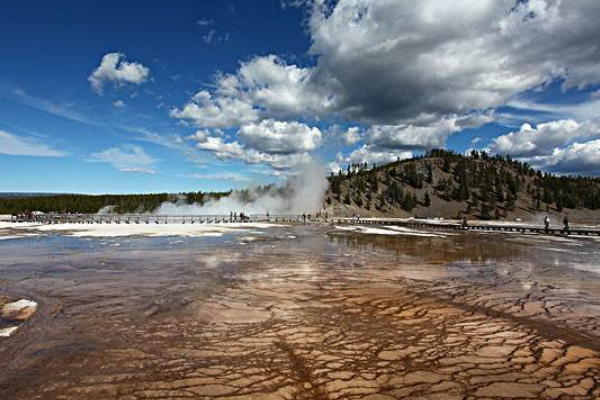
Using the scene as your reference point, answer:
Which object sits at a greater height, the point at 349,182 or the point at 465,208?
the point at 349,182

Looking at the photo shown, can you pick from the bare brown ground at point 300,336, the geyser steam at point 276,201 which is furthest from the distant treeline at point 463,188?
the bare brown ground at point 300,336

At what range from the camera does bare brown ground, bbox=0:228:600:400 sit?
4812 millimetres

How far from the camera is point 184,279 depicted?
11672mm

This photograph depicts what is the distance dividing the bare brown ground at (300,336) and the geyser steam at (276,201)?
6940 cm

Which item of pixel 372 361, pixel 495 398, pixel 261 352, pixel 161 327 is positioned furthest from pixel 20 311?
pixel 495 398

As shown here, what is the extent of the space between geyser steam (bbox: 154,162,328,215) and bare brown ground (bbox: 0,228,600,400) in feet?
228

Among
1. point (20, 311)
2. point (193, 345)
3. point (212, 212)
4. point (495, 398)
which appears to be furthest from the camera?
point (212, 212)

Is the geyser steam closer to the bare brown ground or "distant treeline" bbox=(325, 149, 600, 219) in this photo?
"distant treeline" bbox=(325, 149, 600, 219)

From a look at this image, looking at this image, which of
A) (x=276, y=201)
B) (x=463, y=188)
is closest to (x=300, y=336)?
(x=276, y=201)

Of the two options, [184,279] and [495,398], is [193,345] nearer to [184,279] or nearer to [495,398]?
[495,398]

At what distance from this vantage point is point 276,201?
3556 inches

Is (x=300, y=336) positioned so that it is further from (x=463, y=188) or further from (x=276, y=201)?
(x=463, y=188)

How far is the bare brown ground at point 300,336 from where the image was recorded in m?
4.81

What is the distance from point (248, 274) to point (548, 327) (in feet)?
28.1
